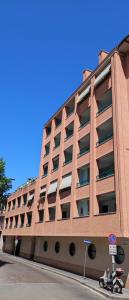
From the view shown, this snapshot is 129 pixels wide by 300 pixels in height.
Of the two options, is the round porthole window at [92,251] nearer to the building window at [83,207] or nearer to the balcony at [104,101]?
the building window at [83,207]

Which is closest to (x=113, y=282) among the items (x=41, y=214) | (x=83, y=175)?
(x=83, y=175)

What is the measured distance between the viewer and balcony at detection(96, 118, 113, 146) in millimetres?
24906

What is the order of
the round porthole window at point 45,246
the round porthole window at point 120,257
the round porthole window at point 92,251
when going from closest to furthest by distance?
the round porthole window at point 120,257, the round porthole window at point 92,251, the round porthole window at point 45,246

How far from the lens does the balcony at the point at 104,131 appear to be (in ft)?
81.7

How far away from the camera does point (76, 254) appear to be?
87.1 feet

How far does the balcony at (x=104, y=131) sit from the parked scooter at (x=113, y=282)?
1110 cm

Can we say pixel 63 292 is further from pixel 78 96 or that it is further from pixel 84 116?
pixel 78 96

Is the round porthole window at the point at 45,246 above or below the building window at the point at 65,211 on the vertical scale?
below

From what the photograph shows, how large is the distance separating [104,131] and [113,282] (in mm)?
13509

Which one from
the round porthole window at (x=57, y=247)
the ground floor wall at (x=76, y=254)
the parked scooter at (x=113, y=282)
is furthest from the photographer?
the round porthole window at (x=57, y=247)

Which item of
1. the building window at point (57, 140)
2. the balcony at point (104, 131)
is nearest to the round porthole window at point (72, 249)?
the balcony at point (104, 131)

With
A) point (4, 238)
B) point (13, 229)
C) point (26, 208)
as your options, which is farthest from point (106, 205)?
point (4, 238)

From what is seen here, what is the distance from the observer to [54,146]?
120 feet

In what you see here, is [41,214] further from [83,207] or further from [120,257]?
[120,257]
